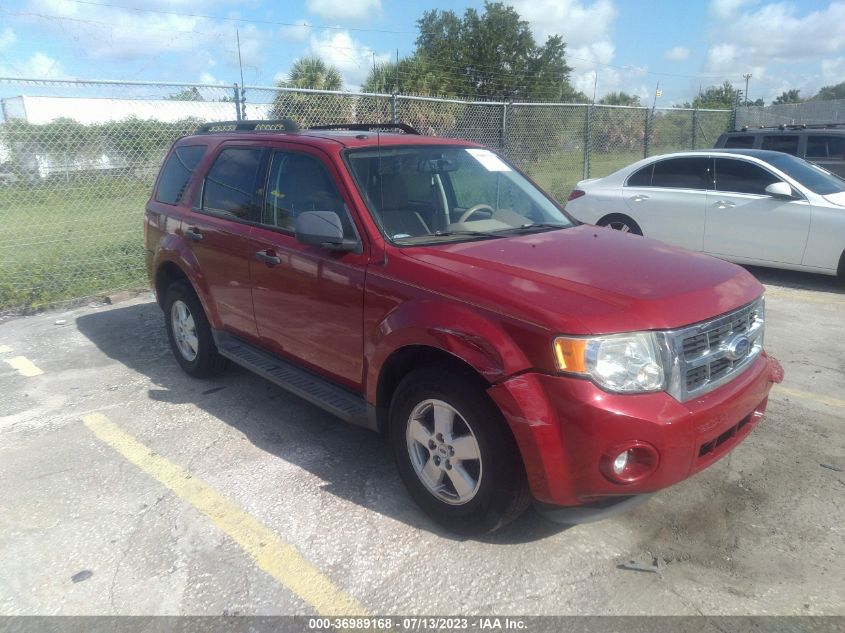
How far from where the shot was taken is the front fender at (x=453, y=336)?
275cm

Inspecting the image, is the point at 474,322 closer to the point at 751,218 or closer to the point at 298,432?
the point at 298,432

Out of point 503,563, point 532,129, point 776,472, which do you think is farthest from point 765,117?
point 503,563

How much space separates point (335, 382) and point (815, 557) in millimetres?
2517

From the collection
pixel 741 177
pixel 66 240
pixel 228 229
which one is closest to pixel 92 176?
pixel 66 240

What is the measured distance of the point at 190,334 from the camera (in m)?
5.28

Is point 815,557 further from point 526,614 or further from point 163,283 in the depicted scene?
point 163,283

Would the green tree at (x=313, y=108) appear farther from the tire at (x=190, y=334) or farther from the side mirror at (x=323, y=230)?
the side mirror at (x=323, y=230)

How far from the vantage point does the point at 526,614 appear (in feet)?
8.80

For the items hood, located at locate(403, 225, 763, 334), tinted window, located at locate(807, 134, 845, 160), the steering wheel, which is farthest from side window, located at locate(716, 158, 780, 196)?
→ the steering wheel

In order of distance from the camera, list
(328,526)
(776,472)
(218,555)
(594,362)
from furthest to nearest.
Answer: (776,472) < (328,526) < (218,555) < (594,362)

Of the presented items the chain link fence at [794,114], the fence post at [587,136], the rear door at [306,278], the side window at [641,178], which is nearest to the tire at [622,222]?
the side window at [641,178]

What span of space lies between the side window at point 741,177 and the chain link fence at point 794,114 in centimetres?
1294

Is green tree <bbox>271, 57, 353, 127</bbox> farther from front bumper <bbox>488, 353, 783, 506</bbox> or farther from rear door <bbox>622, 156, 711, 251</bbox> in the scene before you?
front bumper <bbox>488, 353, 783, 506</bbox>

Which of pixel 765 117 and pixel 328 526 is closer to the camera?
pixel 328 526
